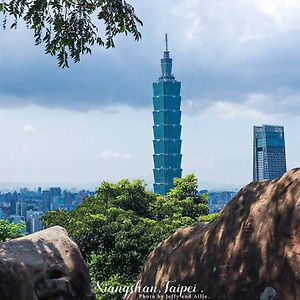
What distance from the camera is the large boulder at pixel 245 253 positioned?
5.39m

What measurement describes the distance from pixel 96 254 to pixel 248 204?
15220 mm

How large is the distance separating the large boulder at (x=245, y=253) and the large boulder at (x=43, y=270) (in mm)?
1285

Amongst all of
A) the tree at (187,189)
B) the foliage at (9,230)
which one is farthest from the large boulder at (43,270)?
the tree at (187,189)

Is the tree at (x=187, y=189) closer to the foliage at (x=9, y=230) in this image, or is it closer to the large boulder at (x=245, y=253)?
the foliage at (x=9, y=230)

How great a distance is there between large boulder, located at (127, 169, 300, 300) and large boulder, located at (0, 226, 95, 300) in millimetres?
1285

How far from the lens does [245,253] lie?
229 inches

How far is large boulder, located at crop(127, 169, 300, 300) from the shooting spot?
5.39 m

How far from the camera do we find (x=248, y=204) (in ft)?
20.6

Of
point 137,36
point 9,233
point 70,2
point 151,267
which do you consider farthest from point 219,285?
point 9,233

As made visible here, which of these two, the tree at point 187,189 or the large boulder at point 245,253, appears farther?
the tree at point 187,189

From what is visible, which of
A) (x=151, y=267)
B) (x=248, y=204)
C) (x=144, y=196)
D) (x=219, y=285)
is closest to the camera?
(x=219, y=285)

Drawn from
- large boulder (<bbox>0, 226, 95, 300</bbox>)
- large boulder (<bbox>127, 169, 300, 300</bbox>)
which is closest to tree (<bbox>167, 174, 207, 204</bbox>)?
large boulder (<bbox>0, 226, 95, 300</bbox>)

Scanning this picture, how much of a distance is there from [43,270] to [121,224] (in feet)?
42.3

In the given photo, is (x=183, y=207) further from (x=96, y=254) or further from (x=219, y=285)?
(x=219, y=285)
